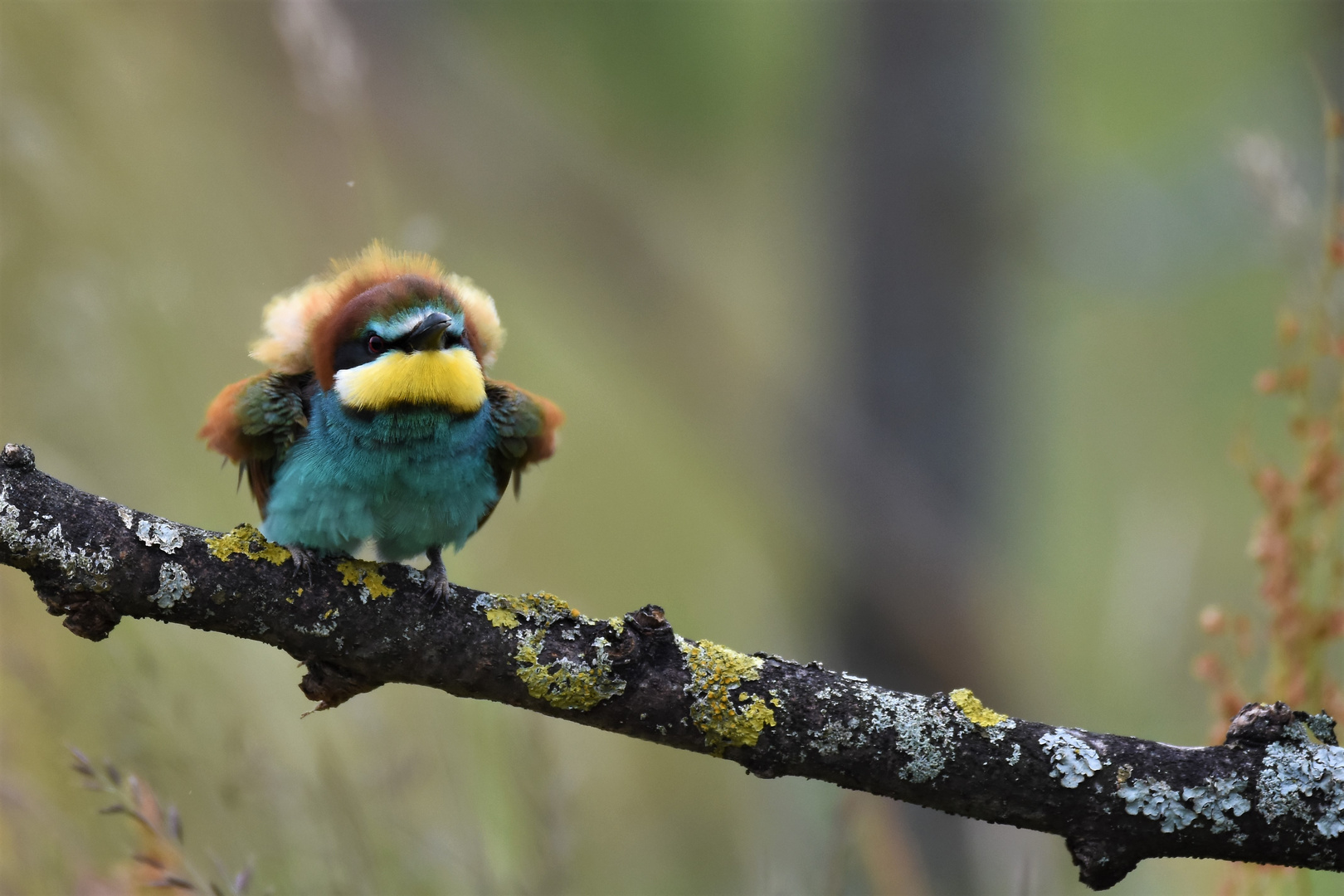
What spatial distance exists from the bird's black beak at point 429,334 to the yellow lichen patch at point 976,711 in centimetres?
74

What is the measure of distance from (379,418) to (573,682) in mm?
565

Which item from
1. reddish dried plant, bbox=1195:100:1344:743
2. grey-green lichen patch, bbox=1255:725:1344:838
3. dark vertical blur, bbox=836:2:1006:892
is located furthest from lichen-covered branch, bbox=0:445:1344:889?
dark vertical blur, bbox=836:2:1006:892

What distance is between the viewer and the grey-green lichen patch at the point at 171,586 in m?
1.05

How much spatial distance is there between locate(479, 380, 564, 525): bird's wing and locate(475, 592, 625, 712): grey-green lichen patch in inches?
17.6

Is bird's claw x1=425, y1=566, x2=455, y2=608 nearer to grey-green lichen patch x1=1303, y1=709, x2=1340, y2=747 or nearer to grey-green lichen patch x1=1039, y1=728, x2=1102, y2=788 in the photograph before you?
grey-green lichen patch x1=1039, y1=728, x2=1102, y2=788

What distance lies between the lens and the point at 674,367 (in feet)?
10.7

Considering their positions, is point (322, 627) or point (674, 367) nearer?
point (322, 627)

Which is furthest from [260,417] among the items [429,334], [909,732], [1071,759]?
[1071,759]

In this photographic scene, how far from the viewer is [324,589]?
3.73 feet

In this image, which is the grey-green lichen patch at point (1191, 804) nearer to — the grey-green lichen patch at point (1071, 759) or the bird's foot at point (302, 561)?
the grey-green lichen patch at point (1071, 759)

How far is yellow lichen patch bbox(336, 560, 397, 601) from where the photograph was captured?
116cm

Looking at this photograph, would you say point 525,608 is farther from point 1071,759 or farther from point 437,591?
point 1071,759

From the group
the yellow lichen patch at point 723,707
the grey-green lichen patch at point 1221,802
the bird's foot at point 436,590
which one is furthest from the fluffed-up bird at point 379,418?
the grey-green lichen patch at point 1221,802

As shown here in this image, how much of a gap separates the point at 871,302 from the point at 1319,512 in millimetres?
2355
